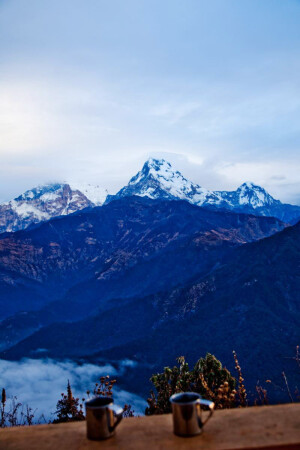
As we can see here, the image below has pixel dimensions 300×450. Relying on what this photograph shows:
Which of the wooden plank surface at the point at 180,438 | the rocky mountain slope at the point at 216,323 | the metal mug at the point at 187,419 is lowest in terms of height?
the rocky mountain slope at the point at 216,323

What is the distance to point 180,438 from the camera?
2836mm

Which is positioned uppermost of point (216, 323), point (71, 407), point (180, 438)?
point (180, 438)

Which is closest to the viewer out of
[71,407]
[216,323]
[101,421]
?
[101,421]

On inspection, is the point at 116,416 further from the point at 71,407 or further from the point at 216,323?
the point at 216,323

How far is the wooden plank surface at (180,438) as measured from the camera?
272 centimetres

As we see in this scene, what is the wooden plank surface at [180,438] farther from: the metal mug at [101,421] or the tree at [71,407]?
the tree at [71,407]

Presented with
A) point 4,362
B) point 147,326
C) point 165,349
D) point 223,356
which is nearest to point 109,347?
point 147,326

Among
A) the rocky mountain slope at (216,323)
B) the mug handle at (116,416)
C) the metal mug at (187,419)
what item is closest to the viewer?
the metal mug at (187,419)

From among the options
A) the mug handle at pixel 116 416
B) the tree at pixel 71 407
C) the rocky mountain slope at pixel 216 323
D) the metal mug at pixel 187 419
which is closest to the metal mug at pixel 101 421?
the mug handle at pixel 116 416

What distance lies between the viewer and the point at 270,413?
3.11 meters

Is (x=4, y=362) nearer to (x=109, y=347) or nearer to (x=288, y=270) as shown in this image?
(x=109, y=347)

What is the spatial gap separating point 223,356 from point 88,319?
95.8 meters

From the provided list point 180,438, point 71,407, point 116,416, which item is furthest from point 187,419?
point 71,407

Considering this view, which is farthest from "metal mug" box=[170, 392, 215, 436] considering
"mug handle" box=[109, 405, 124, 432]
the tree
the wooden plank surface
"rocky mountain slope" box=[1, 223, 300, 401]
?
"rocky mountain slope" box=[1, 223, 300, 401]
